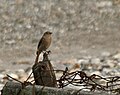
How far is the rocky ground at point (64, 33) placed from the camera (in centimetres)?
1039

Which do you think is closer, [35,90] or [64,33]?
[35,90]

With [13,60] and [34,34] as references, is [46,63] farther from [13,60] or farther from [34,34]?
[34,34]

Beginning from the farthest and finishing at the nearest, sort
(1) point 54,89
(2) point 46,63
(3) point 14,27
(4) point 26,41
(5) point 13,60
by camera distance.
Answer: (3) point 14,27 < (4) point 26,41 < (5) point 13,60 < (2) point 46,63 < (1) point 54,89

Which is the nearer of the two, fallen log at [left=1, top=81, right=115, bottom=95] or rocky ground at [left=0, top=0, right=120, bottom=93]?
fallen log at [left=1, top=81, right=115, bottom=95]

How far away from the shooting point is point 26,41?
540 inches

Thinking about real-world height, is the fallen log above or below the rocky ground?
below

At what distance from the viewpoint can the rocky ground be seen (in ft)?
34.1

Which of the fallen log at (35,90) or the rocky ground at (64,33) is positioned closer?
the fallen log at (35,90)

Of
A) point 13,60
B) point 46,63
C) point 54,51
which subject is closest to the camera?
point 46,63

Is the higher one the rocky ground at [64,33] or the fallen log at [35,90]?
the rocky ground at [64,33]

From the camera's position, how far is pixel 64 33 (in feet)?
47.9

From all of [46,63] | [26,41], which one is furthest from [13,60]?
[46,63]

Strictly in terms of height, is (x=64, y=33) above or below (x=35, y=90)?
above

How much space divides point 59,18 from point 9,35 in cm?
206
